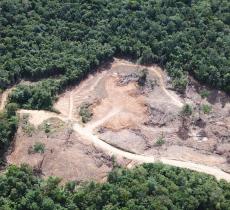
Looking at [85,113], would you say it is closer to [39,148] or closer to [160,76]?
[39,148]

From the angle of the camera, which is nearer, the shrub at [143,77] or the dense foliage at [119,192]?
the dense foliage at [119,192]

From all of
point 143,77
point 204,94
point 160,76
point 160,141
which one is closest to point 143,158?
point 160,141

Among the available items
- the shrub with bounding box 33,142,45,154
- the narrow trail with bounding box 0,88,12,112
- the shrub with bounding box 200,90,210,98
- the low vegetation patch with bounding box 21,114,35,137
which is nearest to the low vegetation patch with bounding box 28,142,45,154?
the shrub with bounding box 33,142,45,154

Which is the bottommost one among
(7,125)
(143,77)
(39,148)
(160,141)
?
(39,148)

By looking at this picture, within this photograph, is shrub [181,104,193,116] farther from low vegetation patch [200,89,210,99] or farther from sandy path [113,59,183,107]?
low vegetation patch [200,89,210,99]

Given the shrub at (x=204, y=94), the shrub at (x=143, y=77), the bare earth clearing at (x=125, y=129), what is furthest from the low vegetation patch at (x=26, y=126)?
the shrub at (x=204, y=94)

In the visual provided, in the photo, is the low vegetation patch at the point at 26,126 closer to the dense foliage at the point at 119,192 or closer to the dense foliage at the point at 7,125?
the dense foliage at the point at 7,125

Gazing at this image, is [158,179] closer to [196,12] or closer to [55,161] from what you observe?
[55,161]
